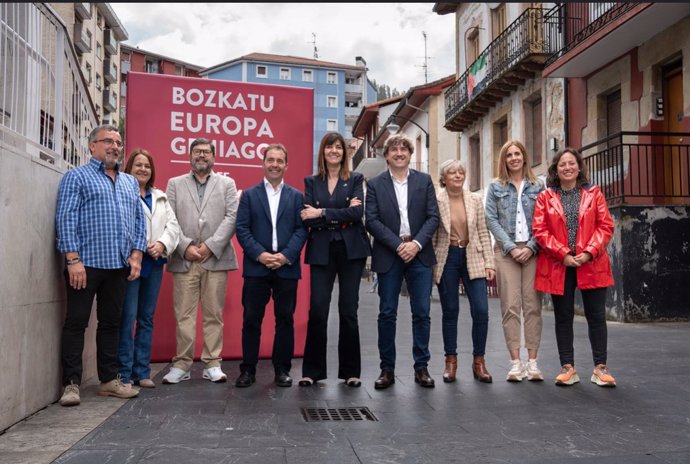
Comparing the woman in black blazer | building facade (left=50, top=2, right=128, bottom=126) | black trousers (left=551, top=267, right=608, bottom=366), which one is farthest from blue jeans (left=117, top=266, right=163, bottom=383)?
building facade (left=50, top=2, right=128, bottom=126)

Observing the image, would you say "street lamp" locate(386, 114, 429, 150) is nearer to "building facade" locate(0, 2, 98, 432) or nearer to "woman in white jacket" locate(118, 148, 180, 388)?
"woman in white jacket" locate(118, 148, 180, 388)

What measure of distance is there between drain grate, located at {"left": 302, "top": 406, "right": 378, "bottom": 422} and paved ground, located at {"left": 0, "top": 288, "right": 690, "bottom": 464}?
0.06 m

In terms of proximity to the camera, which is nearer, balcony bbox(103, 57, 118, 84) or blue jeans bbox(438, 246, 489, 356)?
blue jeans bbox(438, 246, 489, 356)

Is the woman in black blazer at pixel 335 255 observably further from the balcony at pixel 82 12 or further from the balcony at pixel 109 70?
the balcony at pixel 109 70

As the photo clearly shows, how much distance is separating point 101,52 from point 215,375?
162 feet

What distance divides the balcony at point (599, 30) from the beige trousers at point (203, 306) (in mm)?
7000

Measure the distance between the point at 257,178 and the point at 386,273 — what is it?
205 cm

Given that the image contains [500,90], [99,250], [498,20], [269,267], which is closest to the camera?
[99,250]

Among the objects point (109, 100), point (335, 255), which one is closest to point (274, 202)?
point (335, 255)

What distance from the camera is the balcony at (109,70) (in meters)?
50.4

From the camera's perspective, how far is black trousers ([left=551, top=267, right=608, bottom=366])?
5160mm

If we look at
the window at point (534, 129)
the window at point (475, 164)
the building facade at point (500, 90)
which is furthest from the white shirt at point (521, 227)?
the window at point (475, 164)

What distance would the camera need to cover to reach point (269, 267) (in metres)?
5.18

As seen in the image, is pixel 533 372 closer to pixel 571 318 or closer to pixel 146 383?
pixel 571 318
